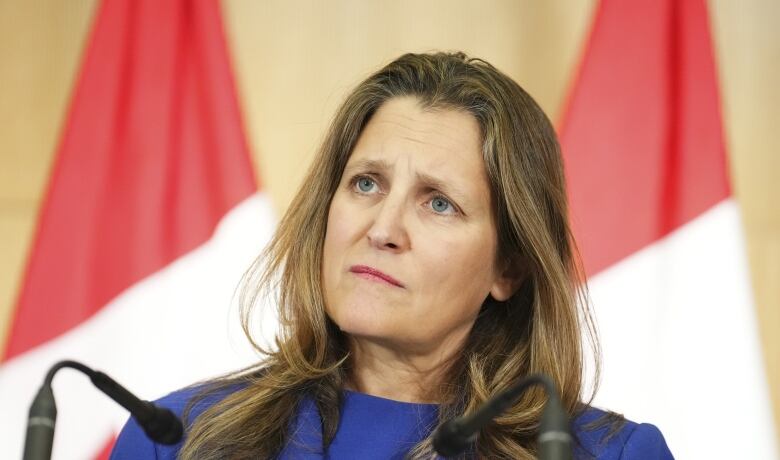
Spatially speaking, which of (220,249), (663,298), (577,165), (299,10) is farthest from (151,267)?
(663,298)

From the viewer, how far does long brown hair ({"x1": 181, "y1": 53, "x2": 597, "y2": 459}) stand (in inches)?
74.7

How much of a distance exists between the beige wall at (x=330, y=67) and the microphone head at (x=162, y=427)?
58.6 inches

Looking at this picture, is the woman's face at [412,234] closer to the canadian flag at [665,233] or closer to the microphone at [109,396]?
the microphone at [109,396]

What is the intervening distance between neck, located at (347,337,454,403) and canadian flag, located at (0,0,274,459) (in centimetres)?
73

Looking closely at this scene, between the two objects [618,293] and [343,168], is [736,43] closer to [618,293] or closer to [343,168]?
[618,293]

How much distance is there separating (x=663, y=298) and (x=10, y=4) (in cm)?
180

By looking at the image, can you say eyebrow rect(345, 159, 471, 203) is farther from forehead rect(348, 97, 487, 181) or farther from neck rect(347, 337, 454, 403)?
neck rect(347, 337, 454, 403)

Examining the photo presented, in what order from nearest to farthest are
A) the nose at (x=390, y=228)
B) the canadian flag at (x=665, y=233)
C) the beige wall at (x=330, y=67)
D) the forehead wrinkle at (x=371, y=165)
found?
the nose at (x=390, y=228) < the forehead wrinkle at (x=371, y=165) < the canadian flag at (x=665, y=233) < the beige wall at (x=330, y=67)

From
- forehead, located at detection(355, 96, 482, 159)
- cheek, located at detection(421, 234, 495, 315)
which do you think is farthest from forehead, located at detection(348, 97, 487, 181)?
cheek, located at detection(421, 234, 495, 315)

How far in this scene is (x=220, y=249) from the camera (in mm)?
2715

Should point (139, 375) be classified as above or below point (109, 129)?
below

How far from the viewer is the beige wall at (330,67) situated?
278 cm

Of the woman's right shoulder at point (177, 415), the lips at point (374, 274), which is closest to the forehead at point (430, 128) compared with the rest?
the lips at point (374, 274)

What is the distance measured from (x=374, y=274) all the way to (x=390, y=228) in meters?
0.08
